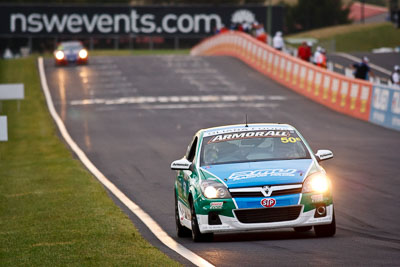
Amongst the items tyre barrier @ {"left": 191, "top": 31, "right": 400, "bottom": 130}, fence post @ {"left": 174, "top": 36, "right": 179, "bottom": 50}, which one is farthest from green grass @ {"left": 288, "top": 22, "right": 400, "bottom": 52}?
tyre barrier @ {"left": 191, "top": 31, "right": 400, "bottom": 130}

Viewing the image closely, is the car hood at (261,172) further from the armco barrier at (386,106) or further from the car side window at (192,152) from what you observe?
the armco barrier at (386,106)

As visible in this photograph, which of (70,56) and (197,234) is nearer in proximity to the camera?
(197,234)

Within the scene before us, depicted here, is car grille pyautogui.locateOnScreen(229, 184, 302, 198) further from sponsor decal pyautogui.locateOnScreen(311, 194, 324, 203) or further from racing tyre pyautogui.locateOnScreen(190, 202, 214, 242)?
racing tyre pyautogui.locateOnScreen(190, 202, 214, 242)

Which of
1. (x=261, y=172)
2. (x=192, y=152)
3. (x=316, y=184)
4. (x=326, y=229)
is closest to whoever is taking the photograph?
(x=316, y=184)

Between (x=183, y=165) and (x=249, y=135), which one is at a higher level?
Answer: (x=249, y=135)

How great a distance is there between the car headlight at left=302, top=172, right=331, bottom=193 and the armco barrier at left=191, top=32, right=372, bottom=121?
897 inches

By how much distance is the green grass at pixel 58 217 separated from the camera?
35.1 ft

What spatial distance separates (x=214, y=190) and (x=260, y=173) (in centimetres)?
56

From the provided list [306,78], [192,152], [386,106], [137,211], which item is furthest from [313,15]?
[192,152]

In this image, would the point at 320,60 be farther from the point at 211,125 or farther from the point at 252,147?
the point at 252,147

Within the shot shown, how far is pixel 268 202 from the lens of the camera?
11531mm

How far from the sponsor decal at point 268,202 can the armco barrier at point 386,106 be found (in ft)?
66.8

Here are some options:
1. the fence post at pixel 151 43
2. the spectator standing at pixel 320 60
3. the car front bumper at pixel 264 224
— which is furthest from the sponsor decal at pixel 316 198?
the fence post at pixel 151 43

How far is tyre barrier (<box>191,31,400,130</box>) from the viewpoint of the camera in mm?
34656
